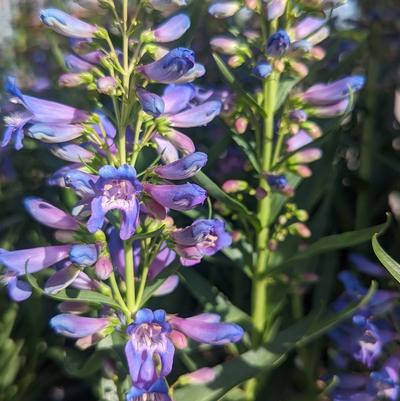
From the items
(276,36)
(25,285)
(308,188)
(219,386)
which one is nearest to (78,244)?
(25,285)

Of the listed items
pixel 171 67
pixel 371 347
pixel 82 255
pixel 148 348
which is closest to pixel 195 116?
pixel 171 67

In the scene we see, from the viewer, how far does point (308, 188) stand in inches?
82.0

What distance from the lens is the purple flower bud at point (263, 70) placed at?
1.72 meters

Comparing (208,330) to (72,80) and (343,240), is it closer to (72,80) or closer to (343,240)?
(343,240)

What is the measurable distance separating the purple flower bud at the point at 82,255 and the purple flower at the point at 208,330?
0.91 feet

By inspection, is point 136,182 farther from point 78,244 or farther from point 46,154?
point 46,154

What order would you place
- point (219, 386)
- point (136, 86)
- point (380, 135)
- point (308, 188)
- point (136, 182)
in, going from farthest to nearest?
1. point (380, 135)
2. point (308, 188)
3. point (219, 386)
4. point (136, 86)
5. point (136, 182)

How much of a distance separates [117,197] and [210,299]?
71cm

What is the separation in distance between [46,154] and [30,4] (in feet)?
7.59

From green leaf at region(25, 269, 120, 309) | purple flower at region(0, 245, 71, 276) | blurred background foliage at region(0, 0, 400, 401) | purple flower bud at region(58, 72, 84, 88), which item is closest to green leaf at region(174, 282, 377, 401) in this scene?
blurred background foliage at region(0, 0, 400, 401)

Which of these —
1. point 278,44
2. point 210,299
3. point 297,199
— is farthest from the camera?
point 297,199

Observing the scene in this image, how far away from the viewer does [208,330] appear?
1520mm

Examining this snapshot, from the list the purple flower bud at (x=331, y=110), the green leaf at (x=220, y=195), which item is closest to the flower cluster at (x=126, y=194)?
the green leaf at (x=220, y=195)

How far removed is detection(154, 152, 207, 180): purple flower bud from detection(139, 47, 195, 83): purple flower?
7.0 inches
